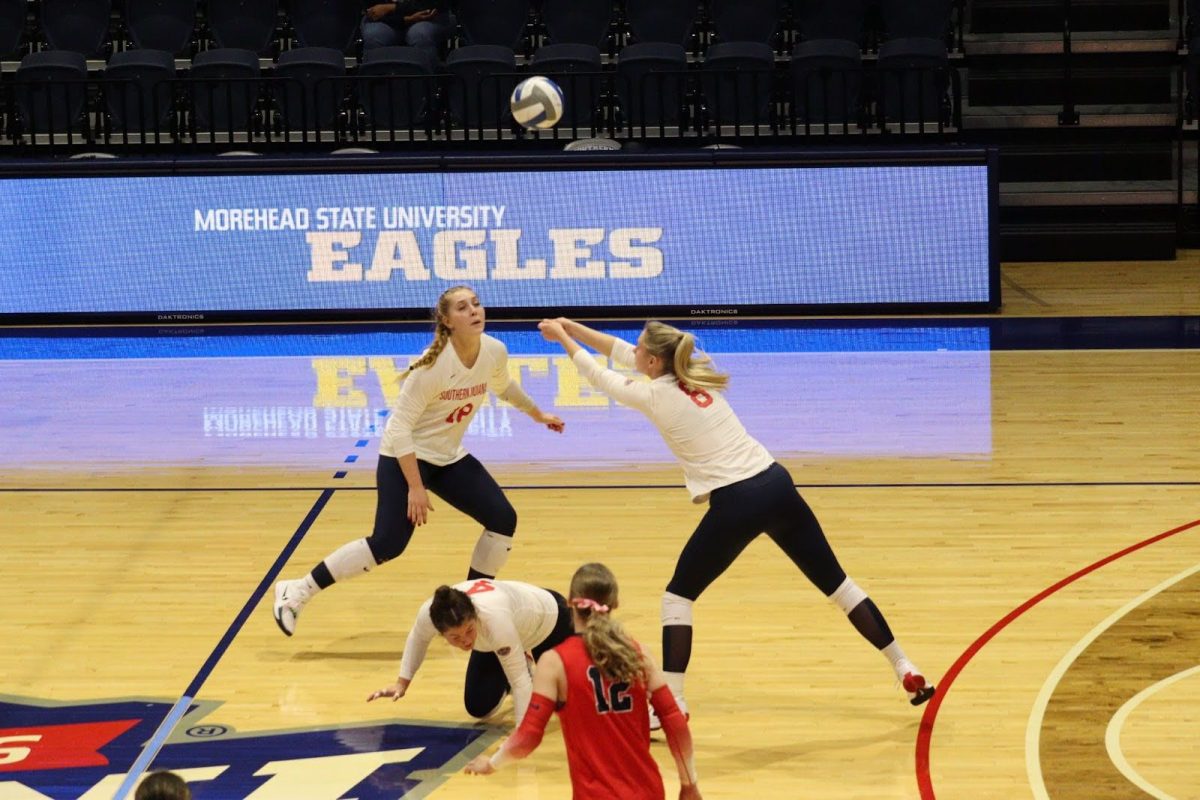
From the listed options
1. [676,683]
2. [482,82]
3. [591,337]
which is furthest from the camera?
[482,82]

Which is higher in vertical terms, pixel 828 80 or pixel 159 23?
pixel 159 23

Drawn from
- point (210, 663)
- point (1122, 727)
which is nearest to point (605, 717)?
point (1122, 727)

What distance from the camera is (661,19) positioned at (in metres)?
19.3

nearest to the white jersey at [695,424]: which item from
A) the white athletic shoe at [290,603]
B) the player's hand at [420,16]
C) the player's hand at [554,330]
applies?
the player's hand at [554,330]

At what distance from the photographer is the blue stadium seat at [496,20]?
1961 centimetres

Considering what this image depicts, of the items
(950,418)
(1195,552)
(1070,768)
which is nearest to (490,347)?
(1070,768)

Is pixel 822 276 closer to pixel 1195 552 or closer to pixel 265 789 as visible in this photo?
pixel 1195 552

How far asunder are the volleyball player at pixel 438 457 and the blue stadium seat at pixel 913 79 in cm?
1130

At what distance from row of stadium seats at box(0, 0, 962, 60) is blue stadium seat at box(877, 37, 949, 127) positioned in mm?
825

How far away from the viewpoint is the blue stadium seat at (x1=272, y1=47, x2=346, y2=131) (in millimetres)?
18562

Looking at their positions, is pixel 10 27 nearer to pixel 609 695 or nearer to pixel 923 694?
pixel 923 694

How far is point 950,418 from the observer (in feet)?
39.9

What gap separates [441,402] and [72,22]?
14.1 m

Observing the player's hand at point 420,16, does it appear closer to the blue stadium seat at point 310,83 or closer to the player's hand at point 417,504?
the blue stadium seat at point 310,83
